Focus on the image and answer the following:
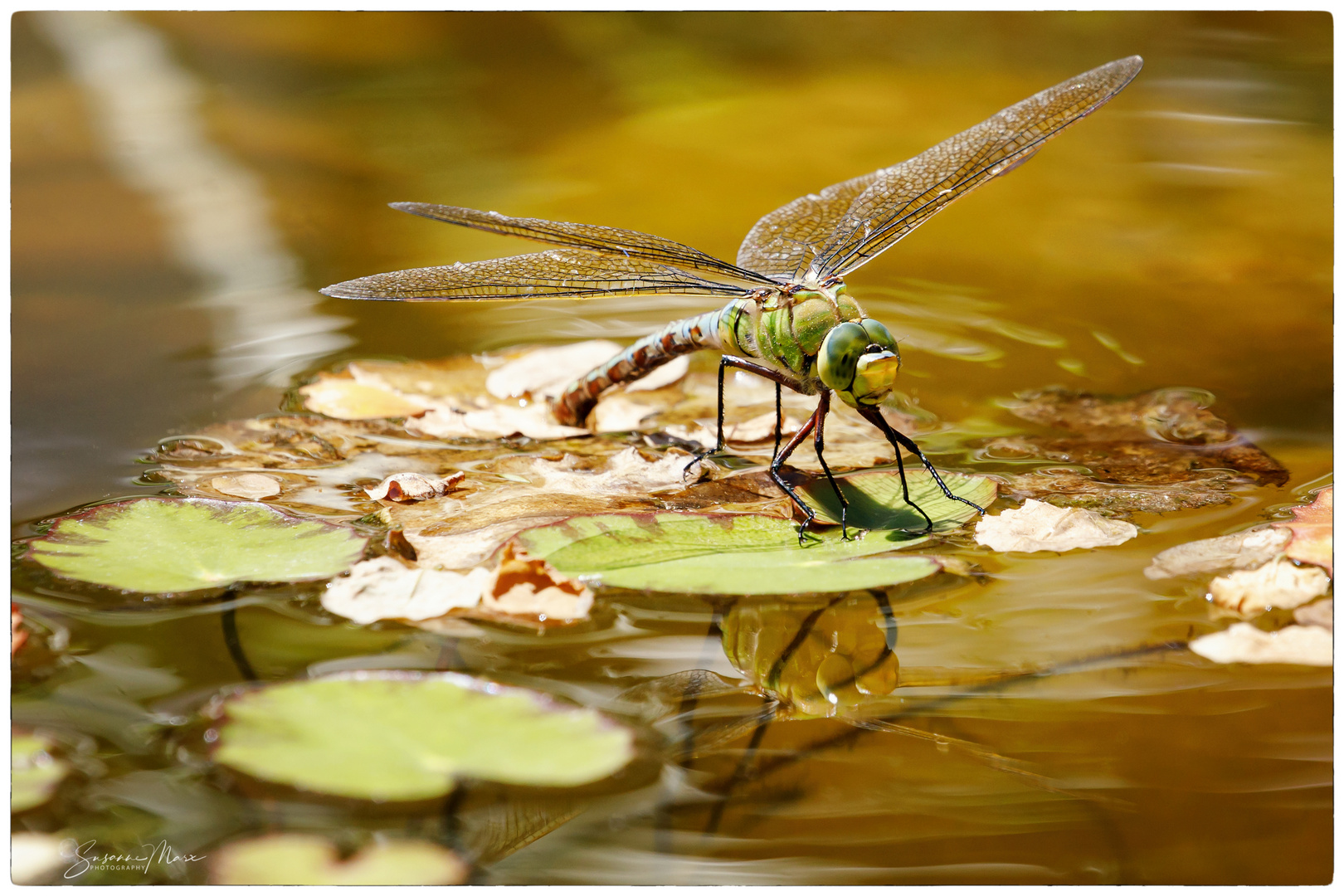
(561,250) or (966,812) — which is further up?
(561,250)

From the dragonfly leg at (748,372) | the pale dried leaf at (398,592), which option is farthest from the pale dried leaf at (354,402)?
the pale dried leaf at (398,592)

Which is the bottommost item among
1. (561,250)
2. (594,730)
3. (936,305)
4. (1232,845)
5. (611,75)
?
(1232,845)

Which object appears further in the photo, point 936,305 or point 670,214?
point 670,214

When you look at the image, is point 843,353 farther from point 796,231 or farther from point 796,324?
point 796,231

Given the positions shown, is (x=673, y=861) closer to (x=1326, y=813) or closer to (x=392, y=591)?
(x=392, y=591)

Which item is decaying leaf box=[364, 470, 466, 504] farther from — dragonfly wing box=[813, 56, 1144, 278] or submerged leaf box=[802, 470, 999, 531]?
dragonfly wing box=[813, 56, 1144, 278]

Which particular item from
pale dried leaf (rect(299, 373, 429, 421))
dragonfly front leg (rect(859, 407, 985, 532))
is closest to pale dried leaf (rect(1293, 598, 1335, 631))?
dragonfly front leg (rect(859, 407, 985, 532))

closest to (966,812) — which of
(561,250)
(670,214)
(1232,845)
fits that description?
(1232,845)

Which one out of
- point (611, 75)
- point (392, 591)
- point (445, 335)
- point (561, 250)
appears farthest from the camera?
point (611, 75)
